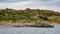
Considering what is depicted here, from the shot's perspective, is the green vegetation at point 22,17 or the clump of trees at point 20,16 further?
the clump of trees at point 20,16

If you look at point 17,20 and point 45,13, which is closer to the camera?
point 17,20

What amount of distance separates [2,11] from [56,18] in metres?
25.2

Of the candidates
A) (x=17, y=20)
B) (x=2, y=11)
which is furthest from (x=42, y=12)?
(x=17, y=20)

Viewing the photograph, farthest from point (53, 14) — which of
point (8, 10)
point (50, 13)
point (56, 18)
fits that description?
point (8, 10)

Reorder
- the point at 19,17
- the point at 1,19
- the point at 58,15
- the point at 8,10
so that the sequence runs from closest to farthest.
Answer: the point at 1,19
the point at 19,17
the point at 8,10
the point at 58,15

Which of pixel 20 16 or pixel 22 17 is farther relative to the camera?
pixel 20 16

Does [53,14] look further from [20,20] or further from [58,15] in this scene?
[20,20]

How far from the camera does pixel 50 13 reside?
420 feet

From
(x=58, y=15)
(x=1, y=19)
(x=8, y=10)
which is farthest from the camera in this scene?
(x=58, y=15)

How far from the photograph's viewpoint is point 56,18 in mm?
116375

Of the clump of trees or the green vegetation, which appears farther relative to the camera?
the clump of trees

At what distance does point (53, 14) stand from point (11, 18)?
37738 mm

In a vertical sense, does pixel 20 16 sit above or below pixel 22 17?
above

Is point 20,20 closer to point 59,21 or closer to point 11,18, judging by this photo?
point 11,18
